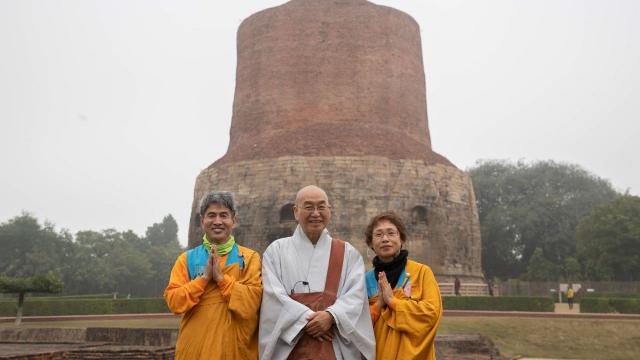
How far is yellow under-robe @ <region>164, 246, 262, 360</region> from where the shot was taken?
10.8 ft

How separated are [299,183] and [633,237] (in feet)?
56.5

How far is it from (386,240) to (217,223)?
0.95 meters

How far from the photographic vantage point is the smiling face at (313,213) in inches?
136

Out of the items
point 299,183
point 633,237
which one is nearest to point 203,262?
point 299,183

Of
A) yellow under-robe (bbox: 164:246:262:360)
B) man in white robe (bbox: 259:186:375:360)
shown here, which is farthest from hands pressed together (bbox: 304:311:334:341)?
yellow under-robe (bbox: 164:246:262:360)

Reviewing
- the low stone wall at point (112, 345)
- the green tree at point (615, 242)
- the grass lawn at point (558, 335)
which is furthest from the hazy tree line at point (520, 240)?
the low stone wall at point (112, 345)

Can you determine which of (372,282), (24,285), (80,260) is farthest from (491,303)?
(80,260)

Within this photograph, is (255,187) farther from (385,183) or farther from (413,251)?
(413,251)

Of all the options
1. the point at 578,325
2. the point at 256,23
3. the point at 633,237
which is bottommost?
the point at 578,325

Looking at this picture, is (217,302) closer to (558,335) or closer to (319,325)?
(319,325)

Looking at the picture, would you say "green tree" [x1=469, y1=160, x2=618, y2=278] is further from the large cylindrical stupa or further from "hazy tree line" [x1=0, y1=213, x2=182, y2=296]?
"hazy tree line" [x1=0, y1=213, x2=182, y2=296]

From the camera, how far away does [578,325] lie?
13492mm

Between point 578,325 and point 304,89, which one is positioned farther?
point 304,89

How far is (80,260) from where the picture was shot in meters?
43.9
